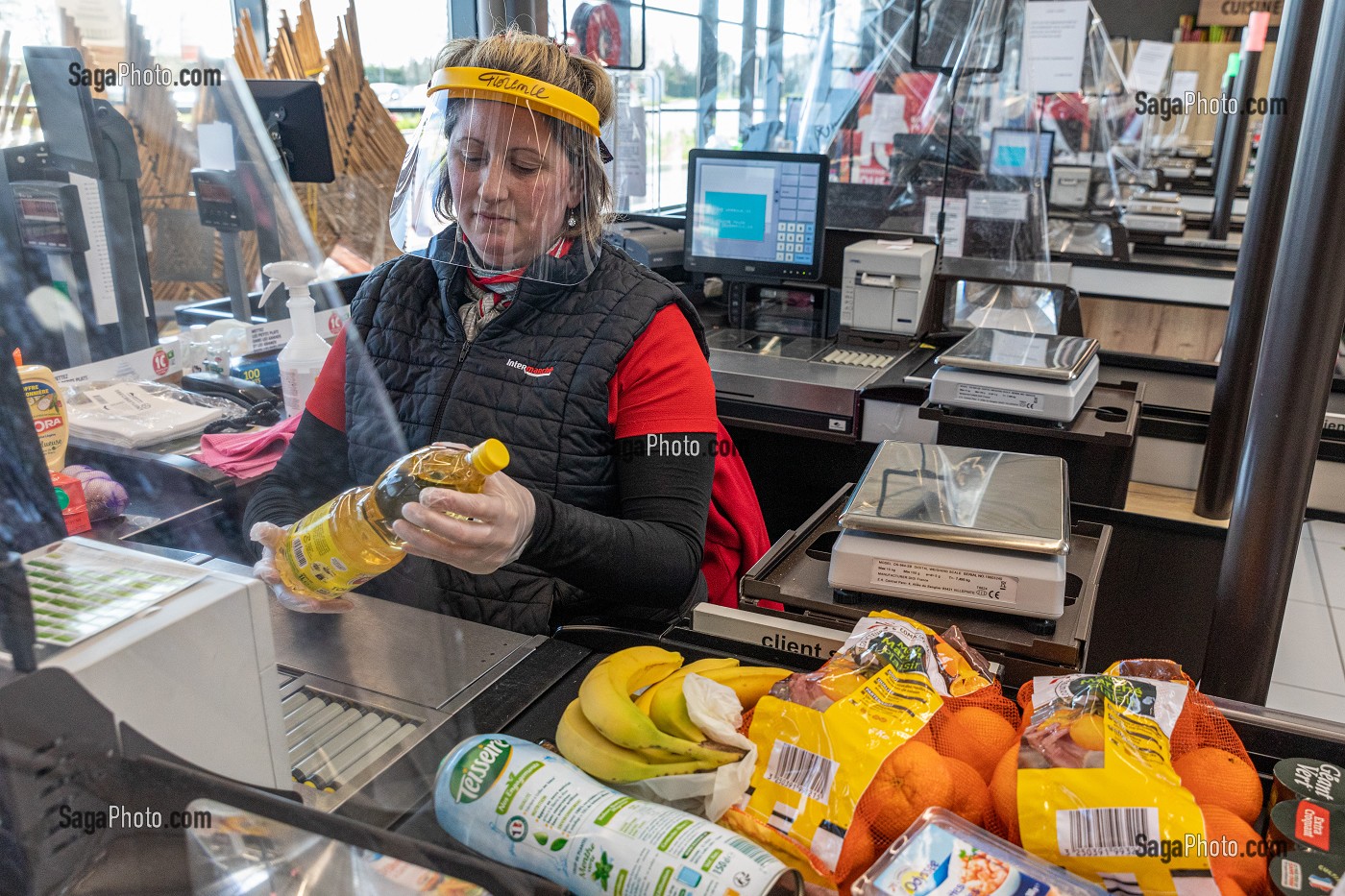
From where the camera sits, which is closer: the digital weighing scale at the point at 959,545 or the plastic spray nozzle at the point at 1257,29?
the digital weighing scale at the point at 959,545

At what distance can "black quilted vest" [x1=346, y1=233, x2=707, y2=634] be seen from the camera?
55.0 inches

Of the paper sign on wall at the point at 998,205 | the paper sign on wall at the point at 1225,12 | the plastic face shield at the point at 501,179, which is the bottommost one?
the paper sign on wall at the point at 998,205

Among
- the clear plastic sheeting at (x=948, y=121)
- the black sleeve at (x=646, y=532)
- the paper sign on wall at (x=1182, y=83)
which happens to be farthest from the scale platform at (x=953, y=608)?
the paper sign on wall at (x=1182, y=83)

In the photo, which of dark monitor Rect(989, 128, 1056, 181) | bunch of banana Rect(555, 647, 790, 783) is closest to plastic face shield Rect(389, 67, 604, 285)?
bunch of banana Rect(555, 647, 790, 783)

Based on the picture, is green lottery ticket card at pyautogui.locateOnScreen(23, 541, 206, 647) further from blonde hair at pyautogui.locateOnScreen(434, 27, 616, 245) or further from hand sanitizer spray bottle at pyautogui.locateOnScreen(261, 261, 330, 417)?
hand sanitizer spray bottle at pyautogui.locateOnScreen(261, 261, 330, 417)

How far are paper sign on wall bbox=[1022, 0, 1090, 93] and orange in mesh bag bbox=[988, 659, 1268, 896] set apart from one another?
364cm

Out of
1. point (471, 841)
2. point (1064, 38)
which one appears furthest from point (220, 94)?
point (1064, 38)

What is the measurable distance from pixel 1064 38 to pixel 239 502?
11.8 ft

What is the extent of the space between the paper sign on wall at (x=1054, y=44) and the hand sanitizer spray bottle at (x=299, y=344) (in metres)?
3.20

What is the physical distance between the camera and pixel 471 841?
76 cm

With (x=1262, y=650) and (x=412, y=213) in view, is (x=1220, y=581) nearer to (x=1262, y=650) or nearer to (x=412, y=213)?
(x=1262, y=650)

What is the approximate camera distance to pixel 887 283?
10.8 feet

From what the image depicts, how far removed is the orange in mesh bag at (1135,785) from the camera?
2.35 feet

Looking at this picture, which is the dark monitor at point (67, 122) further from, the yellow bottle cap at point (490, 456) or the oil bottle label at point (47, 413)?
the yellow bottle cap at point (490, 456)
